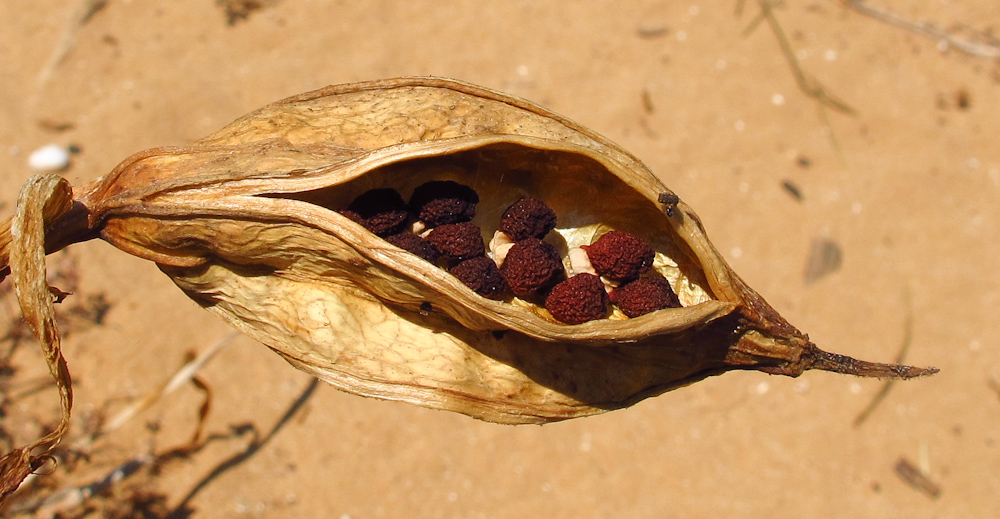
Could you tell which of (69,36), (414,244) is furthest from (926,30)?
(69,36)

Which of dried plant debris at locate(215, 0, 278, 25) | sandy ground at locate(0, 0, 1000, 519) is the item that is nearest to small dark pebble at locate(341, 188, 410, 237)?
sandy ground at locate(0, 0, 1000, 519)

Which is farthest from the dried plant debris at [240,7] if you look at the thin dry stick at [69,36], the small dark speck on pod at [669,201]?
the small dark speck on pod at [669,201]

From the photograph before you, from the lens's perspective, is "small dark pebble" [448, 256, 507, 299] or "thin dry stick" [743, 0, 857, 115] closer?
"small dark pebble" [448, 256, 507, 299]

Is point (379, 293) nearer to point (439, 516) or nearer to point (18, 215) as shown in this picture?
point (18, 215)

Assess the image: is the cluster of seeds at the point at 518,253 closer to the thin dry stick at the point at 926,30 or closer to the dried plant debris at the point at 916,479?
the dried plant debris at the point at 916,479

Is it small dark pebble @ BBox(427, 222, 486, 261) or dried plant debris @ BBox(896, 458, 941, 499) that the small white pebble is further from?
dried plant debris @ BBox(896, 458, 941, 499)

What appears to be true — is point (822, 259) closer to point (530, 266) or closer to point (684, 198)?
point (684, 198)
